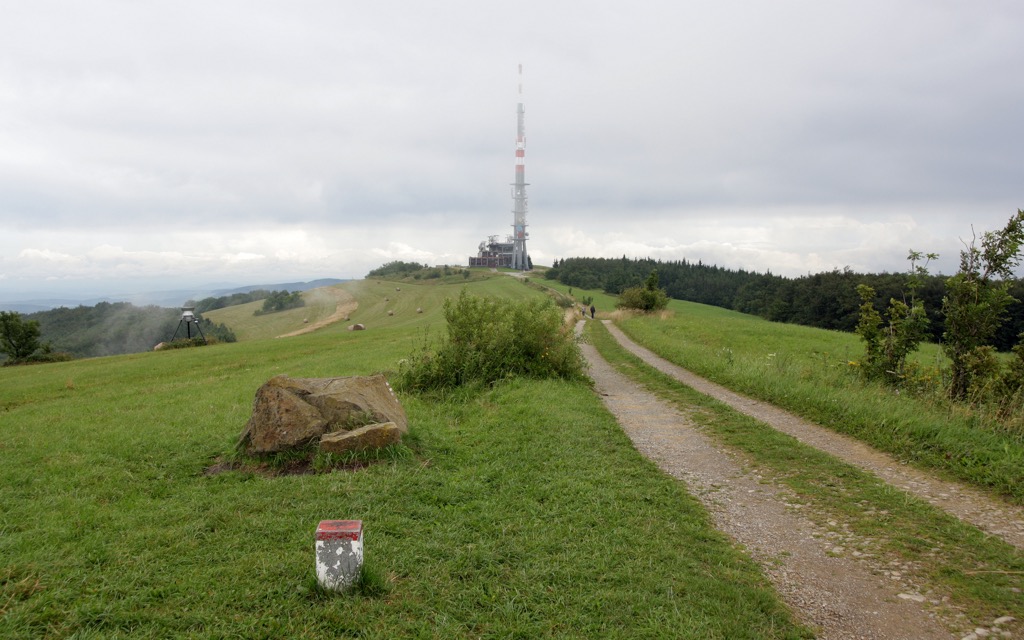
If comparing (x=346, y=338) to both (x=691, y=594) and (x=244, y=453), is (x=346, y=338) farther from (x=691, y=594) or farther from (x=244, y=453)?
(x=691, y=594)

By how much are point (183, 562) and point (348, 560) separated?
69.3 inches

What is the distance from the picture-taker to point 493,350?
14.1 meters

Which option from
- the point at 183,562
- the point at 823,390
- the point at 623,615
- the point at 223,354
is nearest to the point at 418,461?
the point at 183,562

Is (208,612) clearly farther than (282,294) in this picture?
No

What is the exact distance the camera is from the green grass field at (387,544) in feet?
12.8

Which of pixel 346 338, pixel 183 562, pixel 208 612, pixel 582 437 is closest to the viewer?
pixel 208 612

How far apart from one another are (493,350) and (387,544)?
9.29m

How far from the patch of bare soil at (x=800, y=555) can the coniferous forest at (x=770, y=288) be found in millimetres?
40689

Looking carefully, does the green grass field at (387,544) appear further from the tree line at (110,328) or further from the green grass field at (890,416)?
the tree line at (110,328)

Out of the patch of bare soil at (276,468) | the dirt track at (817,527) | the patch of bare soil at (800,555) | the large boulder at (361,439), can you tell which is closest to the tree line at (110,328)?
the patch of bare soil at (276,468)

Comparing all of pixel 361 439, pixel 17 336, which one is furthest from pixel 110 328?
pixel 361 439

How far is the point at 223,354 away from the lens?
32.2 metres

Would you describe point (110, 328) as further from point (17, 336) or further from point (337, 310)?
point (17, 336)

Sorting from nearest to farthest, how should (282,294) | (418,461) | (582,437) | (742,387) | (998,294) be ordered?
(418,461), (582,437), (998,294), (742,387), (282,294)
